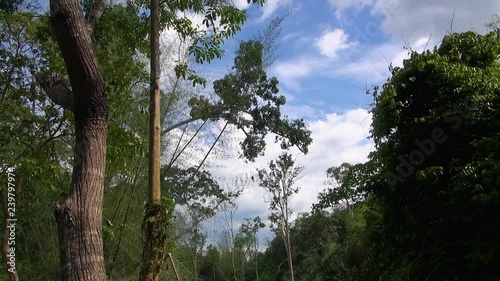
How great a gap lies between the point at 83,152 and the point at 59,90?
0.58 m

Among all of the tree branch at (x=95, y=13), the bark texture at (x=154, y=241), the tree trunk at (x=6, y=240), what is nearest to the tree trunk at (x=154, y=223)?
the bark texture at (x=154, y=241)

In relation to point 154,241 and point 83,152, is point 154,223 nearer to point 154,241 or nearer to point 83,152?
point 154,241

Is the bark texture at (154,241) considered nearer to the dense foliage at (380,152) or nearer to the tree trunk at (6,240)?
the dense foliage at (380,152)

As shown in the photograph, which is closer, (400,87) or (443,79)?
(443,79)

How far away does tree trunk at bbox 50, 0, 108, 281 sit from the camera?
9.07 ft

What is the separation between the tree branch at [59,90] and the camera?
3230mm

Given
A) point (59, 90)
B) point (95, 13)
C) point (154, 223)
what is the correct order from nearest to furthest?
point (59, 90), point (154, 223), point (95, 13)

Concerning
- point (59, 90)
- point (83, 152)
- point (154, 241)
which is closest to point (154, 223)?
point (154, 241)

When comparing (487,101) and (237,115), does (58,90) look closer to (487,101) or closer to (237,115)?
(487,101)

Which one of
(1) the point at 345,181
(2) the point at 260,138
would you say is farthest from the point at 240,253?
(1) the point at 345,181

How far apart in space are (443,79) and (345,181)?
1.48 metres

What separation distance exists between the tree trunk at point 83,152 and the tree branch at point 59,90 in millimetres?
167

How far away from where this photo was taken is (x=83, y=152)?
3.00 metres

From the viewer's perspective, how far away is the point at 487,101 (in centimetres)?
378
